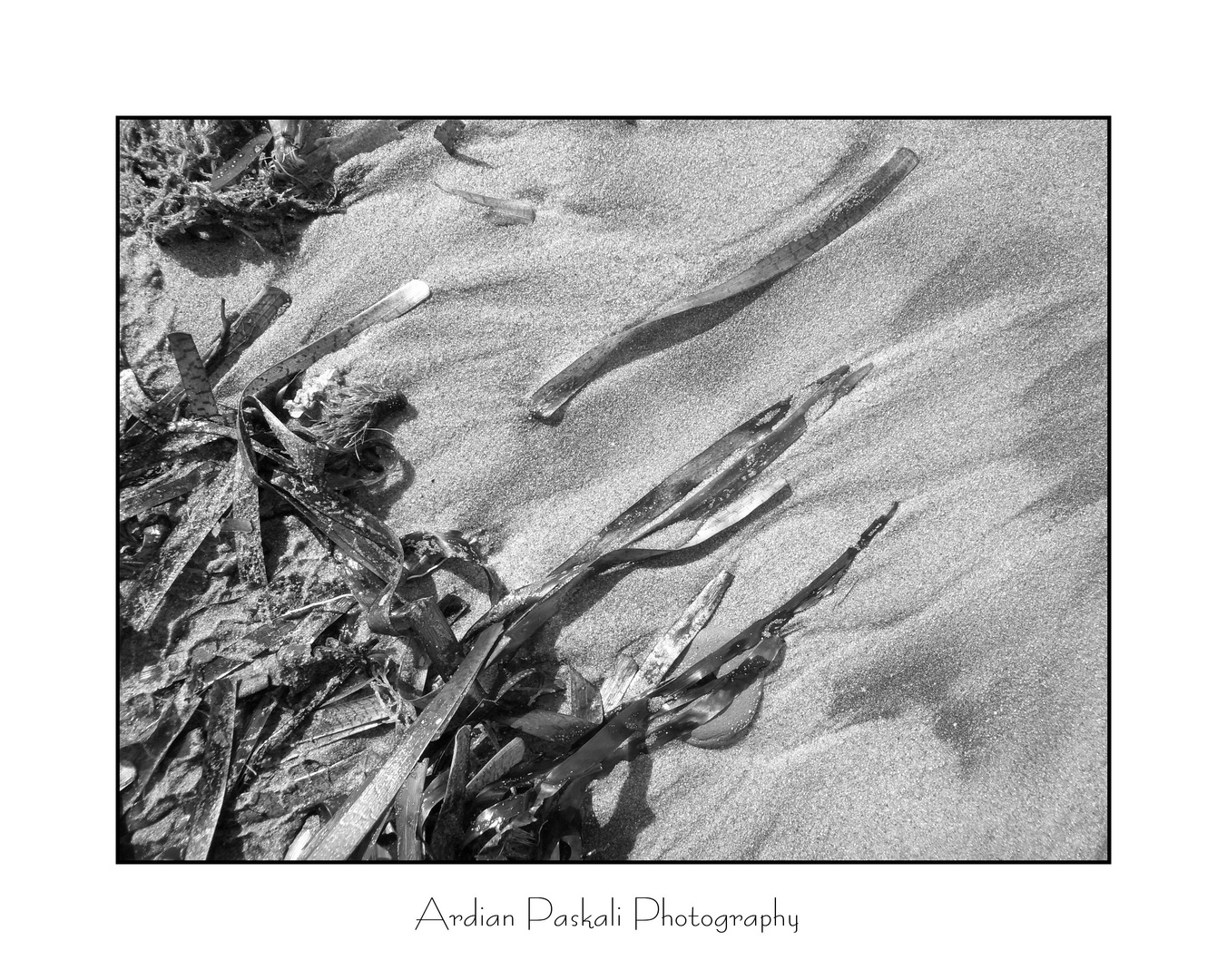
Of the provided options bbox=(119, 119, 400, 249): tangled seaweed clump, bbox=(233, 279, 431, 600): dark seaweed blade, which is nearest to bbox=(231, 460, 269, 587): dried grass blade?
bbox=(233, 279, 431, 600): dark seaweed blade

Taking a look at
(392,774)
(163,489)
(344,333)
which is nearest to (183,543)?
(163,489)

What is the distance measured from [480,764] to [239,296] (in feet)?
4.53

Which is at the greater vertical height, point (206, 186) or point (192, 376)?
point (206, 186)

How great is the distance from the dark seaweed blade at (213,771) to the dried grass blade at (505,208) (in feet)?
4.52

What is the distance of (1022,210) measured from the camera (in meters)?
1.90

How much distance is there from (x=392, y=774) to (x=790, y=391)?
137 cm

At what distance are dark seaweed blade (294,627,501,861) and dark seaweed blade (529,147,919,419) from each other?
65 centimetres

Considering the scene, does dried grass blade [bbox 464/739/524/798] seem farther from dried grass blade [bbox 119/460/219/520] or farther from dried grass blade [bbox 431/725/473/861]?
dried grass blade [bbox 119/460/219/520]

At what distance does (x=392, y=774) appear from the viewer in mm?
1757

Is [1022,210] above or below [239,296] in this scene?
above

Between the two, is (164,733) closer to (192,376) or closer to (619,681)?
(192,376)

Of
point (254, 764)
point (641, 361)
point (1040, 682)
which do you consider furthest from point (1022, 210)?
point (254, 764)

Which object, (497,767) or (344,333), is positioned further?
(344,333)
